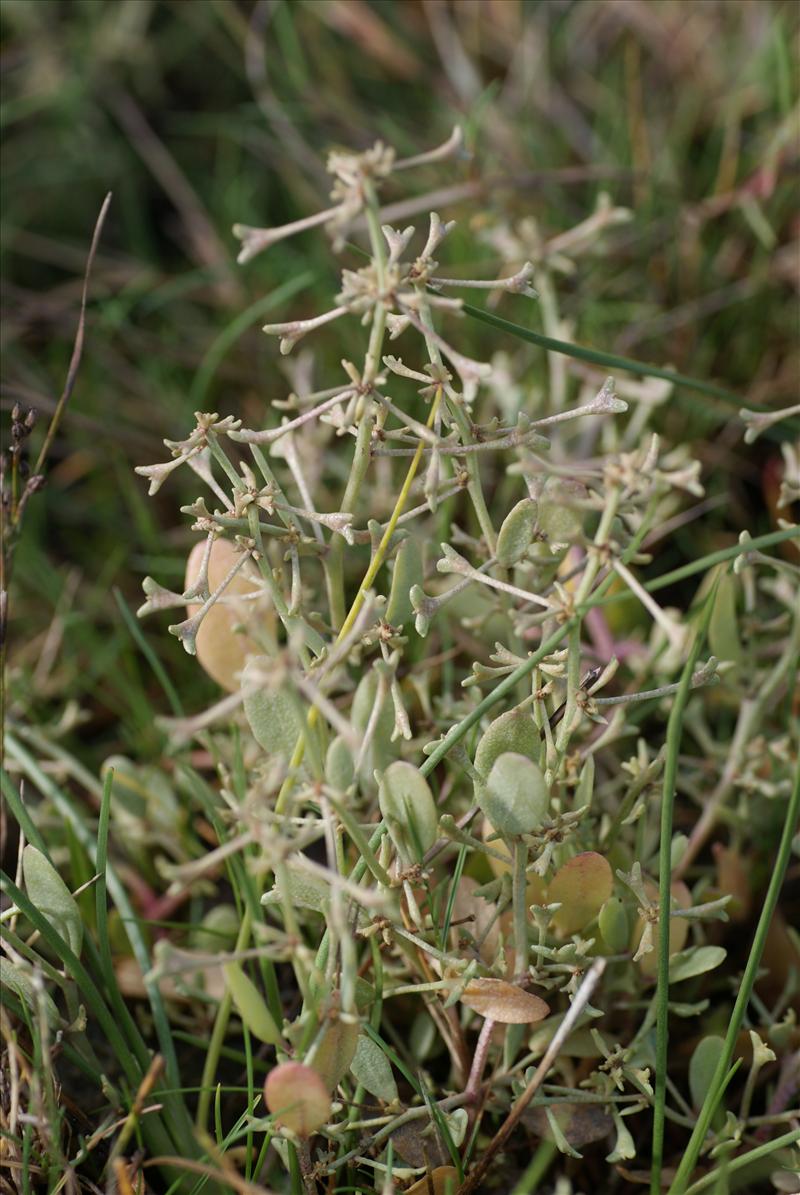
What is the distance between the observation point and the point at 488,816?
655 mm

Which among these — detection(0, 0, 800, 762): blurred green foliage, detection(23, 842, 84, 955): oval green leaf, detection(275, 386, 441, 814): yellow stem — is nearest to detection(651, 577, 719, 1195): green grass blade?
detection(275, 386, 441, 814): yellow stem

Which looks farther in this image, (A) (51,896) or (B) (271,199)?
(B) (271,199)

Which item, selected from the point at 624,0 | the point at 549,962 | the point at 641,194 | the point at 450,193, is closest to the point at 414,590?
the point at 549,962

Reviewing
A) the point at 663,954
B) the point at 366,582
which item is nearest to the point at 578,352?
the point at 366,582

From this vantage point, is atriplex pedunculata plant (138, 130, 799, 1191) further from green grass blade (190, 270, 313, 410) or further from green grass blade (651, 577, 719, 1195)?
green grass blade (190, 270, 313, 410)

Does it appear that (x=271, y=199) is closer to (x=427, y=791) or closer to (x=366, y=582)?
(x=366, y=582)

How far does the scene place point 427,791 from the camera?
2.13 ft

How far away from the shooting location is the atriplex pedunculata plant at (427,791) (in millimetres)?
616

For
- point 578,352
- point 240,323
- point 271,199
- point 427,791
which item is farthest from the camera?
point 271,199

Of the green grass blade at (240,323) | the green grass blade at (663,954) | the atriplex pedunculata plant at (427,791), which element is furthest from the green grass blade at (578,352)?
the green grass blade at (240,323)

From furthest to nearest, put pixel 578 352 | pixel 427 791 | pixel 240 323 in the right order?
pixel 240 323 → pixel 578 352 → pixel 427 791

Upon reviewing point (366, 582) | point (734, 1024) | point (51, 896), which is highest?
point (366, 582)

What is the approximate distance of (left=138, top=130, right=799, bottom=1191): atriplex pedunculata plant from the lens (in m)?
0.62

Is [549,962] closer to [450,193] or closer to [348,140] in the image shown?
[450,193]
